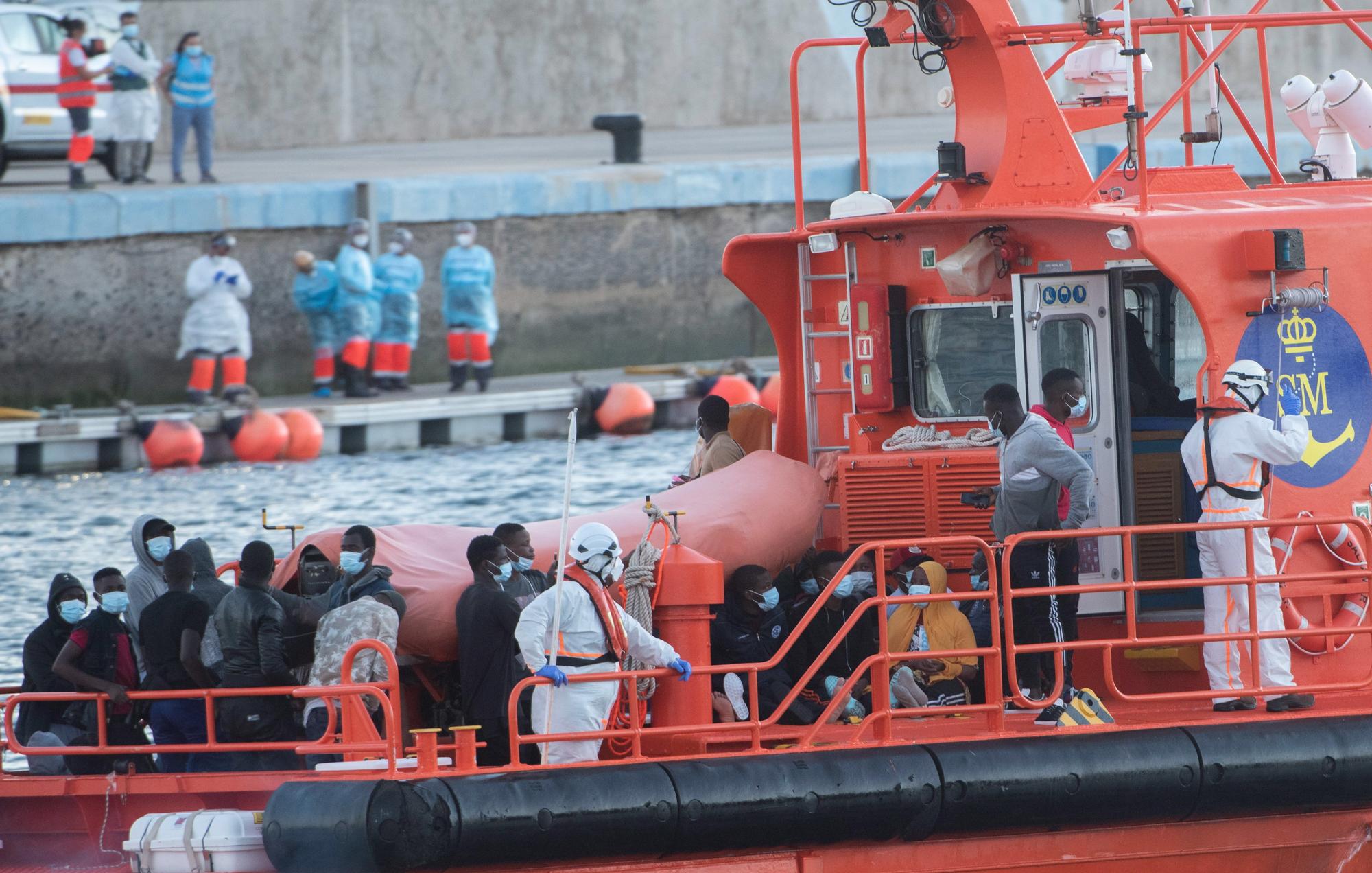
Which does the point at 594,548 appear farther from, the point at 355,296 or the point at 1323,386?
the point at 355,296

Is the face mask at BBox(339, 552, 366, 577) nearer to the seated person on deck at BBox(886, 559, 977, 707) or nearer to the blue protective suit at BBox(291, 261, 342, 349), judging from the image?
the seated person on deck at BBox(886, 559, 977, 707)

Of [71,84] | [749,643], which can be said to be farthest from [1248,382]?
[71,84]

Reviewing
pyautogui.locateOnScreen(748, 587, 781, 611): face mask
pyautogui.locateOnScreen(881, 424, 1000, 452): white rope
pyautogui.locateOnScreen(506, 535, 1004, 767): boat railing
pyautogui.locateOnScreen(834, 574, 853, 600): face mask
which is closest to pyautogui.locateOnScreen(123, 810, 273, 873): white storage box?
pyautogui.locateOnScreen(506, 535, 1004, 767): boat railing

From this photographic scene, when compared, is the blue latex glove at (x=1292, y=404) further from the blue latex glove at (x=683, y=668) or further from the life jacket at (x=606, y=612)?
the life jacket at (x=606, y=612)

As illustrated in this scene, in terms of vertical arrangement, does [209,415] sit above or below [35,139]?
below

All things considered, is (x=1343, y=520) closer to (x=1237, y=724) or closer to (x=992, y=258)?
(x=1237, y=724)

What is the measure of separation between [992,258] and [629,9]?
23.2m

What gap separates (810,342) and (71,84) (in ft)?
49.1

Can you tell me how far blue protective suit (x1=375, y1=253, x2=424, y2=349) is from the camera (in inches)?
854

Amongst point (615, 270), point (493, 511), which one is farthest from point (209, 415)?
point (615, 270)

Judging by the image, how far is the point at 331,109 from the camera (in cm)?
3027

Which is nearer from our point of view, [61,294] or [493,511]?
[493,511]

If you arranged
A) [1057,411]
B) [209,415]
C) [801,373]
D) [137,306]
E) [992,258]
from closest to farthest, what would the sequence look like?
[1057,411], [992,258], [801,373], [209,415], [137,306]

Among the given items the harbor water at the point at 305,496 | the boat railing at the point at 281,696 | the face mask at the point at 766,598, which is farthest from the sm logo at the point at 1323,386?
the harbor water at the point at 305,496
